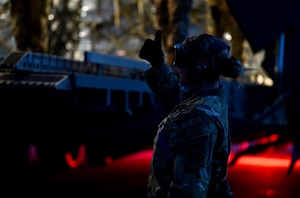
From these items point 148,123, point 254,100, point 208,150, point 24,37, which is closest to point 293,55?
point 254,100

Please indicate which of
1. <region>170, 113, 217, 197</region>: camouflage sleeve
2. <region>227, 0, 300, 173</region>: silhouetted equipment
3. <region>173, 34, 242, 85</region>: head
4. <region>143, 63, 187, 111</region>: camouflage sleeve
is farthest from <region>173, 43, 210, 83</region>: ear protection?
<region>227, 0, 300, 173</region>: silhouetted equipment

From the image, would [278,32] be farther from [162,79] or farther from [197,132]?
[197,132]

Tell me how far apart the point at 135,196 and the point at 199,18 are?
26328 mm

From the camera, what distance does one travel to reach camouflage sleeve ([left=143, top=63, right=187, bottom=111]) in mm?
3297

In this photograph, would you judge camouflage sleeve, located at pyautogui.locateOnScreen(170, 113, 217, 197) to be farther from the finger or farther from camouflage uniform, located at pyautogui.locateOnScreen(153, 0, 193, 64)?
→ camouflage uniform, located at pyautogui.locateOnScreen(153, 0, 193, 64)

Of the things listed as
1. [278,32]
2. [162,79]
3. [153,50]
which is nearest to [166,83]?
[162,79]

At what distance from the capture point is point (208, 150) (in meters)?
2.33

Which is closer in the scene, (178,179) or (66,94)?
(178,179)

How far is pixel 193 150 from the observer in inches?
91.3

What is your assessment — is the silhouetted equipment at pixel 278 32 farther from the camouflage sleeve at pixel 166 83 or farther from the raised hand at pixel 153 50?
the raised hand at pixel 153 50

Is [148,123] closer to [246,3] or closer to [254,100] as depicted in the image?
[246,3]

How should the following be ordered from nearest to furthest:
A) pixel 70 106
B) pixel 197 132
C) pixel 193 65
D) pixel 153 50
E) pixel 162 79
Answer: pixel 197 132
pixel 193 65
pixel 153 50
pixel 162 79
pixel 70 106

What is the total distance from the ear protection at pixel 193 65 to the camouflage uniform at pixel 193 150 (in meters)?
0.09

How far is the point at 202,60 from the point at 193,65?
55 millimetres
